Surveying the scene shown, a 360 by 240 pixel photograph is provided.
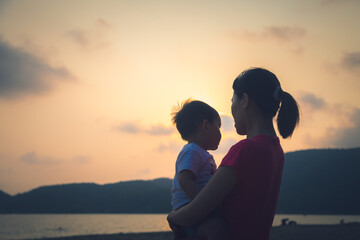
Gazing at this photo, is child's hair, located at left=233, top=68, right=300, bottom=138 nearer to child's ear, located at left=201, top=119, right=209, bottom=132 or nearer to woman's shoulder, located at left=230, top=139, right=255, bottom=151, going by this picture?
woman's shoulder, located at left=230, top=139, right=255, bottom=151

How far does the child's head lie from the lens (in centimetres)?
290

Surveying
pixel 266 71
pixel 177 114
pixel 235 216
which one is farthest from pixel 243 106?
pixel 177 114

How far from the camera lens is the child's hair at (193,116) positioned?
2928 mm

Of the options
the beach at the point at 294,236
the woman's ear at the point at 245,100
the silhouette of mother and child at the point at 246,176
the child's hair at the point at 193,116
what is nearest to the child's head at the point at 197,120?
the child's hair at the point at 193,116

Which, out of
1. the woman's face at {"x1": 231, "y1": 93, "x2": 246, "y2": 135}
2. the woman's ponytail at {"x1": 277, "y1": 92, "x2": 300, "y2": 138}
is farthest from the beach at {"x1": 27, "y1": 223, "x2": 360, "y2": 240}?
the woman's face at {"x1": 231, "y1": 93, "x2": 246, "y2": 135}

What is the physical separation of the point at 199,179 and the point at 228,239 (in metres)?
0.74

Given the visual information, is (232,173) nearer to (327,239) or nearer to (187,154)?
(187,154)

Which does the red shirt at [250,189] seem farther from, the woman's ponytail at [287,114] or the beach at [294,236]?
the beach at [294,236]

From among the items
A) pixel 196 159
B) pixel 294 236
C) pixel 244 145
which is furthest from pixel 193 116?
pixel 294 236

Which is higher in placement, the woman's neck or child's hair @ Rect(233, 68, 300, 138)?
child's hair @ Rect(233, 68, 300, 138)

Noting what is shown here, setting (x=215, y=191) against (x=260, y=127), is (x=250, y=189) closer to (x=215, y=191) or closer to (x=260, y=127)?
(x=215, y=191)

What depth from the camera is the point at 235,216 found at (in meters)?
1.74

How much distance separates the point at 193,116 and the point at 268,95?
41.7 inches

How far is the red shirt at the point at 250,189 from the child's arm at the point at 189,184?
0.51 m
